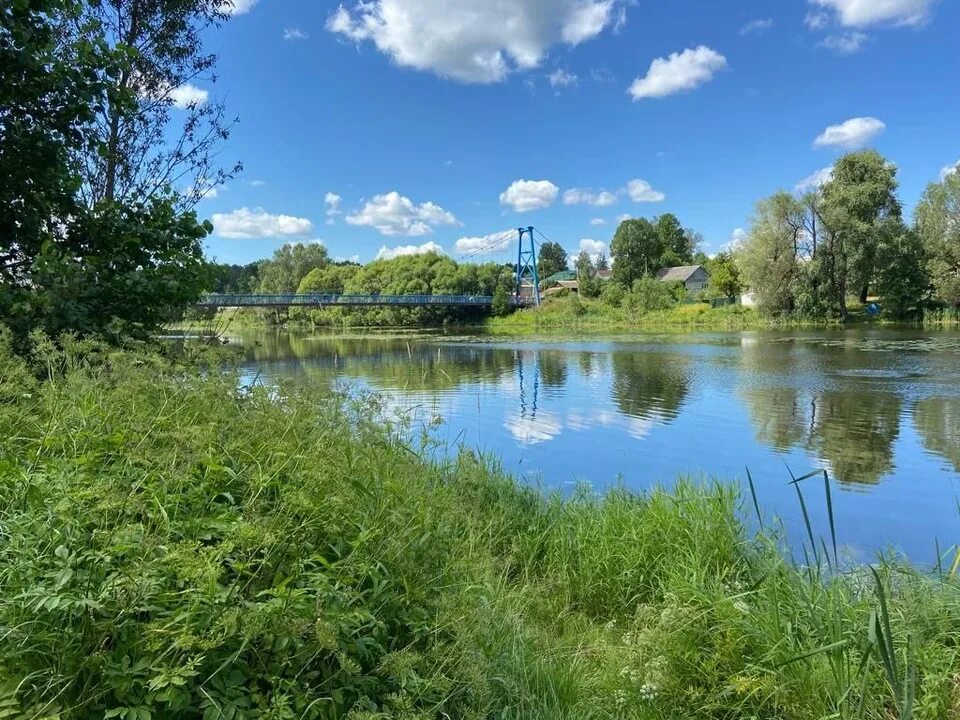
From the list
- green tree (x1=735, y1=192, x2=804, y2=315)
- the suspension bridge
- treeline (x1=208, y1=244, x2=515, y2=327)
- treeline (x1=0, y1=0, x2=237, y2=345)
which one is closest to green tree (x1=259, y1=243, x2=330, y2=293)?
treeline (x1=208, y1=244, x2=515, y2=327)

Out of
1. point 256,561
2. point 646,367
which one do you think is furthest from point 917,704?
point 646,367

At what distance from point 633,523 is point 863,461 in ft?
18.4

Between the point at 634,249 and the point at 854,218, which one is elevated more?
the point at 634,249

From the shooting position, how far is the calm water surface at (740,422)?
629 centimetres

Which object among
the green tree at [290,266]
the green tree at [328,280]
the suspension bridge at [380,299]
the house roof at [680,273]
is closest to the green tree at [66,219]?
the suspension bridge at [380,299]

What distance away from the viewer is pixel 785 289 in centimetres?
3888

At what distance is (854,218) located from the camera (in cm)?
3688

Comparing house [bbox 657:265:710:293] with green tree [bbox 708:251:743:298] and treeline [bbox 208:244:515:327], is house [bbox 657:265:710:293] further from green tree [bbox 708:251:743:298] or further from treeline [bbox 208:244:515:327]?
treeline [bbox 208:244:515:327]

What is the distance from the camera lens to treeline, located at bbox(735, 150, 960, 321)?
3588 cm

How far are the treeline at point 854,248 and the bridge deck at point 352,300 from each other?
30296 mm

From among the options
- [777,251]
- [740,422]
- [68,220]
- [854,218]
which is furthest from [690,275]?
[68,220]

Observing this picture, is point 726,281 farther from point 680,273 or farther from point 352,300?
point 352,300

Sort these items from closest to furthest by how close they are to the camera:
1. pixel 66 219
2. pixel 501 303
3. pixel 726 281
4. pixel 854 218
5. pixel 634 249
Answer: pixel 66 219 → pixel 854 218 → pixel 726 281 → pixel 501 303 → pixel 634 249

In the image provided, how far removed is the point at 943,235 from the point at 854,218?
16.3ft
